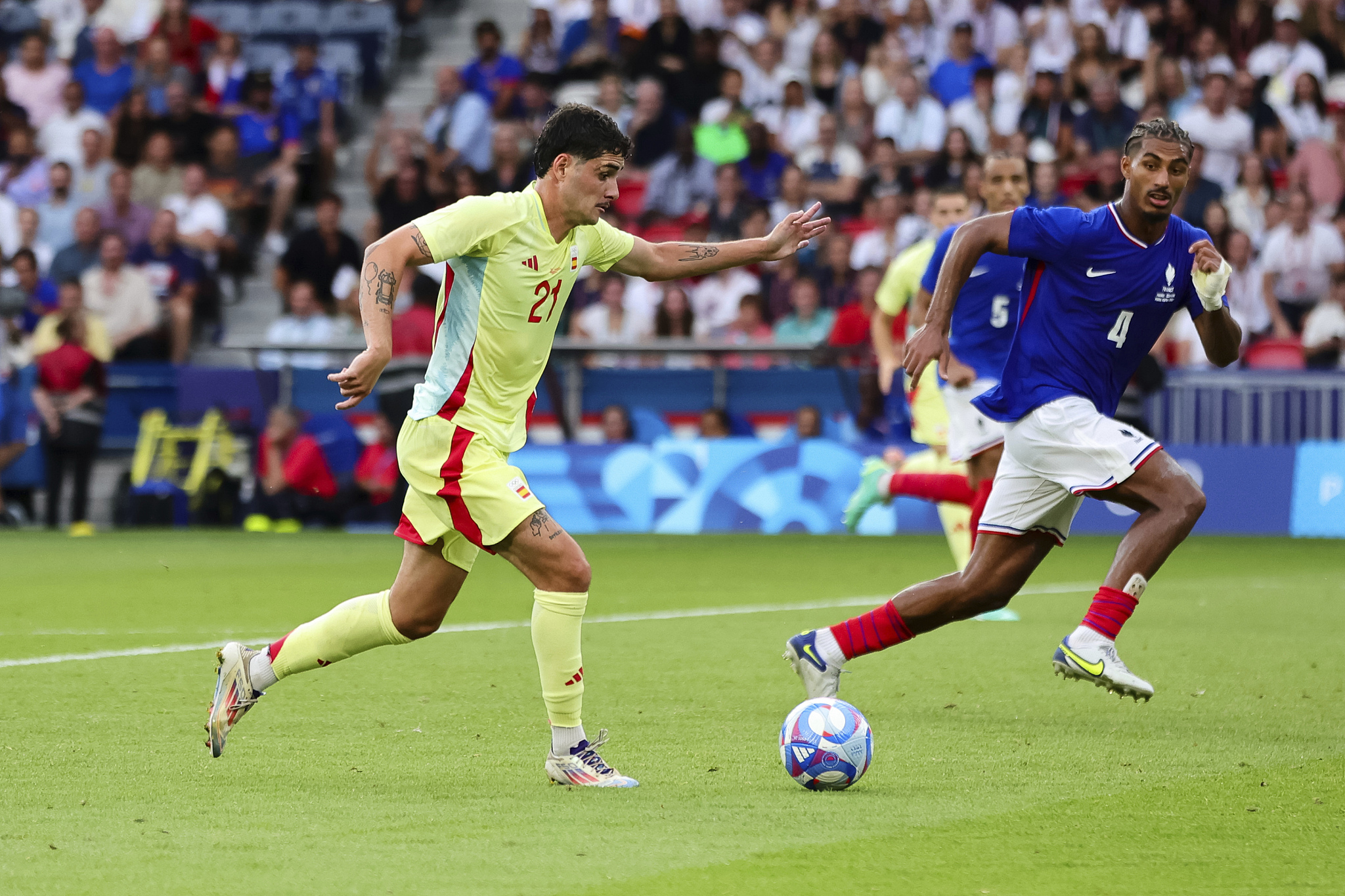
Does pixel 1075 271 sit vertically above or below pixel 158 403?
above

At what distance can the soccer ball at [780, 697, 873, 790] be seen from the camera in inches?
211

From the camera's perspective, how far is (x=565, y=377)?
1852cm

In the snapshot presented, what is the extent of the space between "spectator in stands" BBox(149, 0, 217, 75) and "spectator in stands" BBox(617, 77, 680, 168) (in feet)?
20.7

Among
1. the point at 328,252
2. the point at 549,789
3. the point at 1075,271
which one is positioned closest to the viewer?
the point at 549,789

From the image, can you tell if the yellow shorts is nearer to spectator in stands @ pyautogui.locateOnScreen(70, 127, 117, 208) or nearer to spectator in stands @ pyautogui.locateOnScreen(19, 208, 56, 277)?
spectator in stands @ pyautogui.locateOnScreen(19, 208, 56, 277)

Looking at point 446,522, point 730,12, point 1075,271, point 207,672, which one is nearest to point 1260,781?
point 1075,271

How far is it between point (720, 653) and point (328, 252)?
1265 centimetres

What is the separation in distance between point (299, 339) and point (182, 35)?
6093 millimetres

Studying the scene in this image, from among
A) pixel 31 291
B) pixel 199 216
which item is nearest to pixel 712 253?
pixel 31 291

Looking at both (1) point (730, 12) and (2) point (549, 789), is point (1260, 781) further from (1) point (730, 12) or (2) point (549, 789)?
(1) point (730, 12)

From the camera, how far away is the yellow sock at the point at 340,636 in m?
5.80

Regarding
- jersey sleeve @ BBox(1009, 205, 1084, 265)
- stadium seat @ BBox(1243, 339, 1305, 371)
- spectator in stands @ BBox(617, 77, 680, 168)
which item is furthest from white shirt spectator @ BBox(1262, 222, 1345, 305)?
jersey sleeve @ BBox(1009, 205, 1084, 265)

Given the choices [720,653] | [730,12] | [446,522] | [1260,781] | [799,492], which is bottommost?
[799,492]

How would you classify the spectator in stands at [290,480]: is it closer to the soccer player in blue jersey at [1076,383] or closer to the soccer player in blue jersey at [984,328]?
the soccer player in blue jersey at [984,328]
